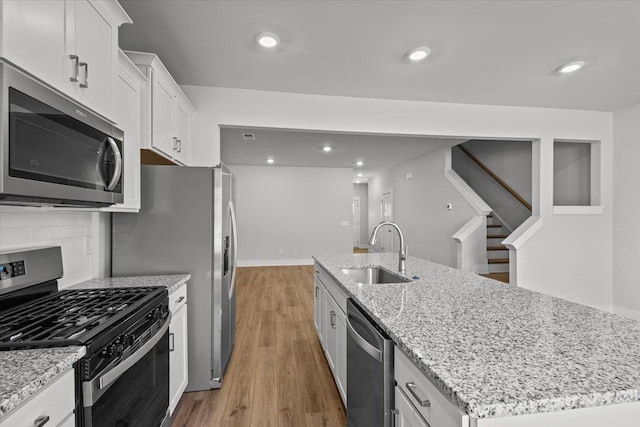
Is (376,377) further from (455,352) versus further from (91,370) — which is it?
(91,370)

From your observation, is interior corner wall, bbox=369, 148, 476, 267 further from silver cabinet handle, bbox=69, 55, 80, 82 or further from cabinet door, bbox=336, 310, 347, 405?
silver cabinet handle, bbox=69, 55, 80, 82

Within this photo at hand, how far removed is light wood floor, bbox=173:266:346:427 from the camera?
77.2 inches

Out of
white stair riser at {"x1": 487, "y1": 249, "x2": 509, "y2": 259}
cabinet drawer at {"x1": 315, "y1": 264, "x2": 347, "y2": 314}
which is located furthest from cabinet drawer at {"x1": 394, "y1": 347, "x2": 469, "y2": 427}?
white stair riser at {"x1": 487, "y1": 249, "x2": 509, "y2": 259}

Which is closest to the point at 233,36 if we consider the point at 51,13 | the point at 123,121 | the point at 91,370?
the point at 123,121

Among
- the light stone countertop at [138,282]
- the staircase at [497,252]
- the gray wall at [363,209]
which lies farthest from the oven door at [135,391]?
the gray wall at [363,209]

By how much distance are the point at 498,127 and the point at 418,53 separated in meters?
1.93

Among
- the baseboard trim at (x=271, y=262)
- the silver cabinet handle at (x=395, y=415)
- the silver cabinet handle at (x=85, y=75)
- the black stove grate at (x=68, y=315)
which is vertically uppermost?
the silver cabinet handle at (x=85, y=75)

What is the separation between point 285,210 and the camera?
7.93m

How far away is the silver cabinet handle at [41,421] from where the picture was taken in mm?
810

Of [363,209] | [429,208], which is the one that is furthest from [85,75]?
[363,209]

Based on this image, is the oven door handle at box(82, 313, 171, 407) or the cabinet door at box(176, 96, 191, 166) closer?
the oven door handle at box(82, 313, 171, 407)

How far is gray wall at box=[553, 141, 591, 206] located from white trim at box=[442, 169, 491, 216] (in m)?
1.05

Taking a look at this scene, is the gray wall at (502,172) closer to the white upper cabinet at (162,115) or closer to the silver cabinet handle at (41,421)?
the white upper cabinet at (162,115)

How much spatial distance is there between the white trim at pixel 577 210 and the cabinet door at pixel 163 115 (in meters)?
4.53
